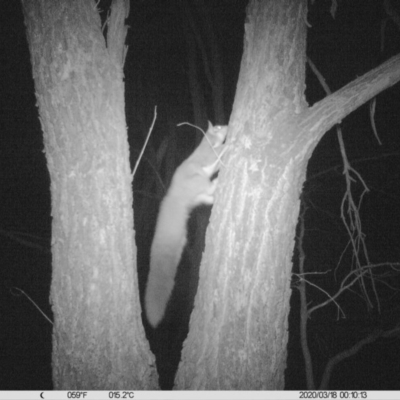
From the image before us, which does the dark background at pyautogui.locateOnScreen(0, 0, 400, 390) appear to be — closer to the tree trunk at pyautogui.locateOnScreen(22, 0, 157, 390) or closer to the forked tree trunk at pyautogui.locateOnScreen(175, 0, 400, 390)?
the forked tree trunk at pyautogui.locateOnScreen(175, 0, 400, 390)

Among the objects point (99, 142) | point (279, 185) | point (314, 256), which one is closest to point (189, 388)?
point (279, 185)

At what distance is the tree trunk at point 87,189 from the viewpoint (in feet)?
4.36

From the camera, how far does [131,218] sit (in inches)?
56.1

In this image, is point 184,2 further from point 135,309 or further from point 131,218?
point 135,309

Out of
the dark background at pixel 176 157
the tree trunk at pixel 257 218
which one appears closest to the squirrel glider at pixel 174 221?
the dark background at pixel 176 157

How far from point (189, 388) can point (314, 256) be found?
814cm

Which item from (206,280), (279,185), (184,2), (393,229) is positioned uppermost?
(184,2)

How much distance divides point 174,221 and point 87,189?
197cm

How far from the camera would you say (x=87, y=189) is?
1.34m

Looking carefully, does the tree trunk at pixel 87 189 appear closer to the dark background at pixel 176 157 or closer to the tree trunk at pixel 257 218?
the tree trunk at pixel 257 218

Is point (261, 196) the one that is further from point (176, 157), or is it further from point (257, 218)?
point (176, 157)

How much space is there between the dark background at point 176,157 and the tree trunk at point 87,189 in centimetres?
262

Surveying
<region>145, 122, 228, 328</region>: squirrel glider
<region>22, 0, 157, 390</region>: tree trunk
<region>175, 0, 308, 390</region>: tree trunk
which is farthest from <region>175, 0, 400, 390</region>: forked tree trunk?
<region>145, 122, 228, 328</region>: squirrel glider

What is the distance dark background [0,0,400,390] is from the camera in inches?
178
